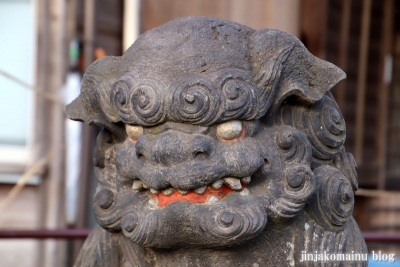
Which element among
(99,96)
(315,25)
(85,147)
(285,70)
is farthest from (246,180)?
(315,25)

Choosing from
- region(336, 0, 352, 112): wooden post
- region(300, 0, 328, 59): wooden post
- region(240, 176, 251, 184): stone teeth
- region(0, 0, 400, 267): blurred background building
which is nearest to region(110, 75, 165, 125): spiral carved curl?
region(240, 176, 251, 184): stone teeth

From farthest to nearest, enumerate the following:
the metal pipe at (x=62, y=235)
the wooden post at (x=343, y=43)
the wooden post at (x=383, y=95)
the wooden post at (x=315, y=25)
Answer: the wooden post at (x=383, y=95) → the wooden post at (x=343, y=43) → the wooden post at (x=315, y=25) → the metal pipe at (x=62, y=235)

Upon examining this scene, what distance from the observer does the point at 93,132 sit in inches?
153

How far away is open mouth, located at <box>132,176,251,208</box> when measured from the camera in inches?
49.6

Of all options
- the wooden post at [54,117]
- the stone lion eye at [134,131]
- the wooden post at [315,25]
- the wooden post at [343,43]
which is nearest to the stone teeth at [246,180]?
the stone lion eye at [134,131]

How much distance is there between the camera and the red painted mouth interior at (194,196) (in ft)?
4.16

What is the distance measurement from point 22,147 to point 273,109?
7.25 feet

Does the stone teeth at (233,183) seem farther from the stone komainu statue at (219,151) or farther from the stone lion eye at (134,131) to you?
the stone lion eye at (134,131)

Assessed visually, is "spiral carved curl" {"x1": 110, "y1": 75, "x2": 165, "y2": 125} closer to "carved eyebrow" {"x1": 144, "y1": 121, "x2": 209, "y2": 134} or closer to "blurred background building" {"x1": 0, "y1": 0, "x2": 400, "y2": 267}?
"carved eyebrow" {"x1": 144, "y1": 121, "x2": 209, "y2": 134}

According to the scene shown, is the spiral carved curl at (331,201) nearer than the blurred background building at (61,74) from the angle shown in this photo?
Yes

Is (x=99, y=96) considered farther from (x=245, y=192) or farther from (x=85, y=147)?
(x=85, y=147)

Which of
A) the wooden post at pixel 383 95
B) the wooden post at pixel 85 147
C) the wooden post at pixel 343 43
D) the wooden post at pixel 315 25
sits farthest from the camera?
the wooden post at pixel 383 95

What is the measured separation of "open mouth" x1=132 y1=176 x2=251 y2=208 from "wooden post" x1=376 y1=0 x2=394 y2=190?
366cm

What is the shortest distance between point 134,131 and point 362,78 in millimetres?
3493
